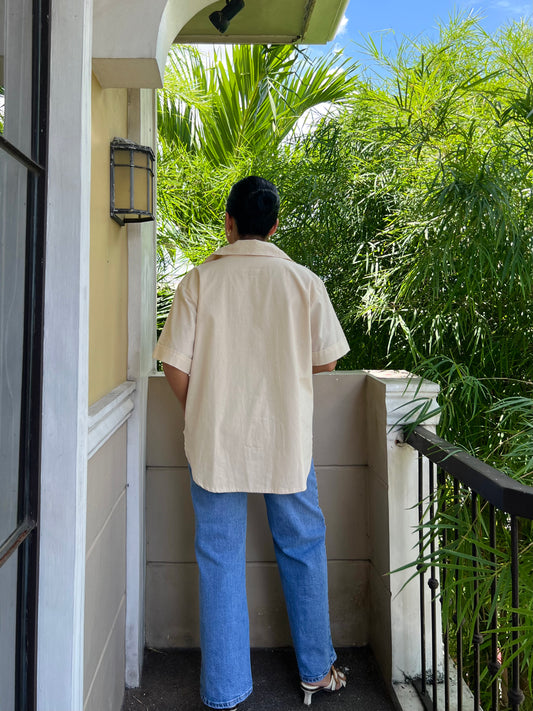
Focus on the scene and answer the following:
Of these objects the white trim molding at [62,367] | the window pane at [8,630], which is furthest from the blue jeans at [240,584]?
the window pane at [8,630]

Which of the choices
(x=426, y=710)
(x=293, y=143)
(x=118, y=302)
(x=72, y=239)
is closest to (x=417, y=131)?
(x=293, y=143)

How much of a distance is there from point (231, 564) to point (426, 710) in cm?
79

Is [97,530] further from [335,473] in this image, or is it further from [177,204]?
[177,204]

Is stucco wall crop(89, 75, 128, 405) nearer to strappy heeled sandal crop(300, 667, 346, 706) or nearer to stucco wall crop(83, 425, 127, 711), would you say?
stucco wall crop(83, 425, 127, 711)

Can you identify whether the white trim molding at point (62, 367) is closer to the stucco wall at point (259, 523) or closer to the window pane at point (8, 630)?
the window pane at point (8, 630)

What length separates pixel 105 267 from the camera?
1757 mm

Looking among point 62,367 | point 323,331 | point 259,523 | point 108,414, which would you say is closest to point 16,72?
point 62,367

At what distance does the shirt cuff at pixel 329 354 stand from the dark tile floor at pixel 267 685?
3.85 feet

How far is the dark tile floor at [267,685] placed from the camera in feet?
6.61

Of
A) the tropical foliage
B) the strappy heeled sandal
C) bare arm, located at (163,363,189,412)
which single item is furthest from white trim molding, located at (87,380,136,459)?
the strappy heeled sandal

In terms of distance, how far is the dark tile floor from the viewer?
2016 millimetres

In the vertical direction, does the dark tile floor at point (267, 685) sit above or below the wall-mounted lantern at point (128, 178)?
below

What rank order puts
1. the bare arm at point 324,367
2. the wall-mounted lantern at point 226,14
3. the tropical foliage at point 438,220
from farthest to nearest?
the wall-mounted lantern at point 226,14 → the tropical foliage at point 438,220 → the bare arm at point 324,367

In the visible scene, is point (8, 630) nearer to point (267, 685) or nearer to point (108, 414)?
point (108, 414)
